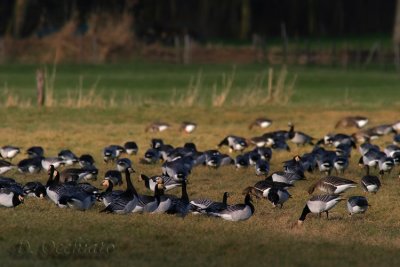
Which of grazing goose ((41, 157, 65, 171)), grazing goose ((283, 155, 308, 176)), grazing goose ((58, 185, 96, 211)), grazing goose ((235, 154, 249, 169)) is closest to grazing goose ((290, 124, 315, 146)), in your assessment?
grazing goose ((235, 154, 249, 169))

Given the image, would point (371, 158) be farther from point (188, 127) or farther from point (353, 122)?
point (353, 122)

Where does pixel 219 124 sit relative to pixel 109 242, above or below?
below

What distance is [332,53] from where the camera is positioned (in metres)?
73.2

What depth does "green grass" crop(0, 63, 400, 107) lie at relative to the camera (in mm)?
46312

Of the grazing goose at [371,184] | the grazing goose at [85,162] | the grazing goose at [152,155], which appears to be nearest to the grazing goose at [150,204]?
the grazing goose at [371,184]

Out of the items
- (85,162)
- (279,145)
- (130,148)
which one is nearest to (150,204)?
(85,162)

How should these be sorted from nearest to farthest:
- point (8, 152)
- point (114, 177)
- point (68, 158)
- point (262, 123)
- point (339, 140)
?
point (114, 177) → point (68, 158) → point (8, 152) → point (339, 140) → point (262, 123)

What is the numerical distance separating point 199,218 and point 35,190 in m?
3.39

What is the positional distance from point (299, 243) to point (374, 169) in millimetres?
10840

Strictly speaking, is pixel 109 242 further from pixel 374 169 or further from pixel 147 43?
pixel 147 43

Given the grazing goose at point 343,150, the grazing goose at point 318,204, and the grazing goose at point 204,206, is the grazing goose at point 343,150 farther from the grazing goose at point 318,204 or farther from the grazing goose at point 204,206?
the grazing goose at point 204,206

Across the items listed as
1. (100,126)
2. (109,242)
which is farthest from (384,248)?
(100,126)

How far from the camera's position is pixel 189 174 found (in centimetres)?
2498

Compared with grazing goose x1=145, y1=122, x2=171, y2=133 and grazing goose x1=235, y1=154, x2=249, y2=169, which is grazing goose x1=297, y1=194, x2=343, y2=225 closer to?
grazing goose x1=235, y1=154, x2=249, y2=169
